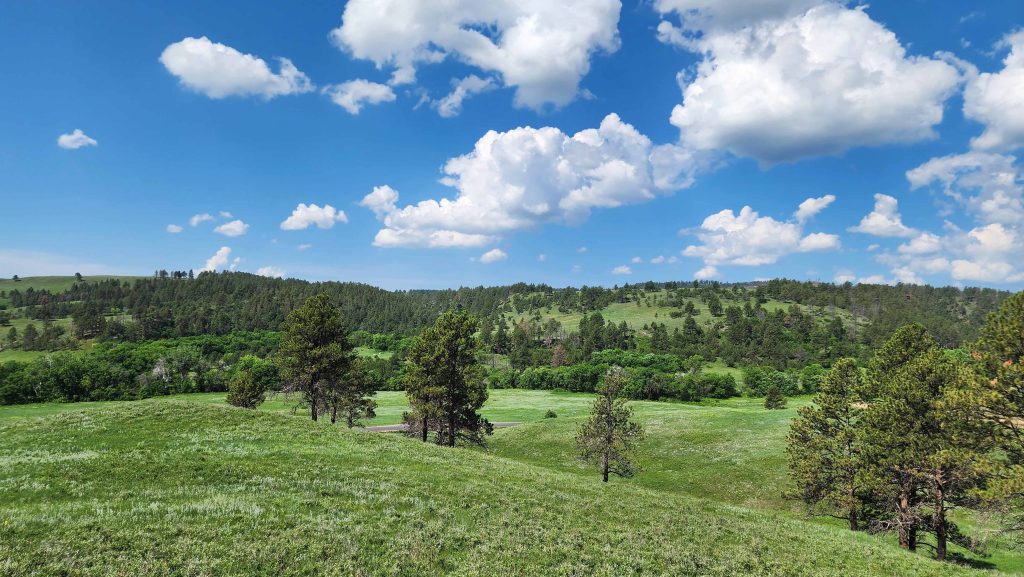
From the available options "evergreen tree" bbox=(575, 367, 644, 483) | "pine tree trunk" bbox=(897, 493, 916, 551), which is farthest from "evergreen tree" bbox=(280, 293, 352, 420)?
"pine tree trunk" bbox=(897, 493, 916, 551)

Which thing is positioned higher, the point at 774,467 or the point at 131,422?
the point at 131,422

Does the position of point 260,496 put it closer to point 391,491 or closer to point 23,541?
point 391,491

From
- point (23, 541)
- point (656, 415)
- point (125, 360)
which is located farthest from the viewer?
point (125, 360)

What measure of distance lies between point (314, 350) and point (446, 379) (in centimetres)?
1476

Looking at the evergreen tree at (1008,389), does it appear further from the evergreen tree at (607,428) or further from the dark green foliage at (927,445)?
the evergreen tree at (607,428)

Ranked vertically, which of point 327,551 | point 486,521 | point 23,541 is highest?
point 23,541

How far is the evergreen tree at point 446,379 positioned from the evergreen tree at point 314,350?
8.90 meters

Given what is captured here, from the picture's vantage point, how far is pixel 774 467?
54062 mm

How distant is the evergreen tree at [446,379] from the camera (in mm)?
46250

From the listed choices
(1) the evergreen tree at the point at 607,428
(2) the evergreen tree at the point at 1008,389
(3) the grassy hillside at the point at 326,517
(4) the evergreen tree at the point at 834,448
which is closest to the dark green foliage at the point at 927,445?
(2) the evergreen tree at the point at 1008,389

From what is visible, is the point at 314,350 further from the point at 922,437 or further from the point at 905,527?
the point at 905,527

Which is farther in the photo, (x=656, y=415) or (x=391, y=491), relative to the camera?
(x=656, y=415)

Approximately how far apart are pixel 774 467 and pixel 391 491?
53.4m

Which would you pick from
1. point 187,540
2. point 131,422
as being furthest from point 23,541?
point 131,422
